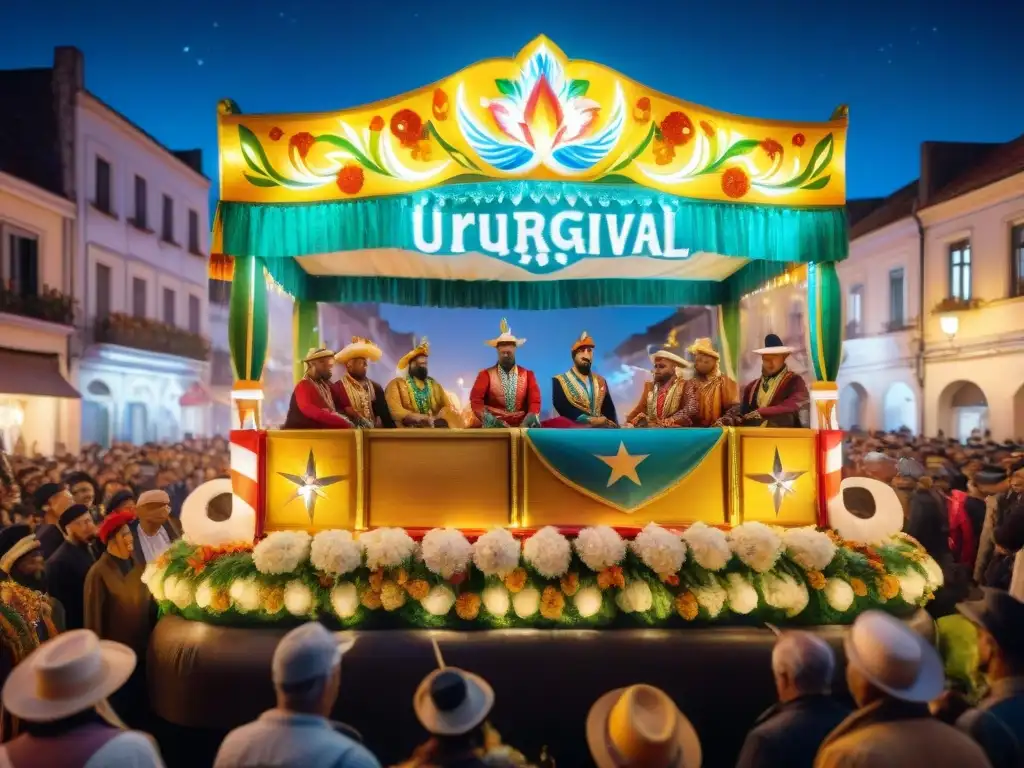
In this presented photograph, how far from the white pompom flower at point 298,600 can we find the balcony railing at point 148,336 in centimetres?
1938

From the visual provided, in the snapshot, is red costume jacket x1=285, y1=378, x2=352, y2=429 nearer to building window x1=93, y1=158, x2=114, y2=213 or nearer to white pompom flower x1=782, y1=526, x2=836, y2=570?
white pompom flower x1=782, y1=526, x2=836, y2=570

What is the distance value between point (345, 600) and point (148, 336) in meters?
21.5

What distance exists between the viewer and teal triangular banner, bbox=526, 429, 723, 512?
630 cm

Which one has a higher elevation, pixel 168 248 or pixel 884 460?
pixel 168 248

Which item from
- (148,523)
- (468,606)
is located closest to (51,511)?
(148,523)

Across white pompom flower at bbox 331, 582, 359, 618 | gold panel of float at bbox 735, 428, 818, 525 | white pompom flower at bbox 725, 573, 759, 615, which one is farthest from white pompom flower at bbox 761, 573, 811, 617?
white pompom flower at bbox 331, 582, 359, 618

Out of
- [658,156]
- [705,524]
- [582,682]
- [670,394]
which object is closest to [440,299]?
[670,394]

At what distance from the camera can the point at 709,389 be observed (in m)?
7.92

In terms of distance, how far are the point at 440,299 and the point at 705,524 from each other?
17.6 ft

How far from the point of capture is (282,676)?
2.62m

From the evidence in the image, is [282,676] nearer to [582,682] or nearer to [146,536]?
[582,682]

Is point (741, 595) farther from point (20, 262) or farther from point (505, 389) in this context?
point (20, 262)

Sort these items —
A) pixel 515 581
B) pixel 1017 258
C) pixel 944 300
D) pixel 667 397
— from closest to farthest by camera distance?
pixel 515 581
pixel 667 397
pixel 1017 258
pixel 944 300

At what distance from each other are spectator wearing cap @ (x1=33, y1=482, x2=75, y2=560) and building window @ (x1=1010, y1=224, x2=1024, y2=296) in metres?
20.8
